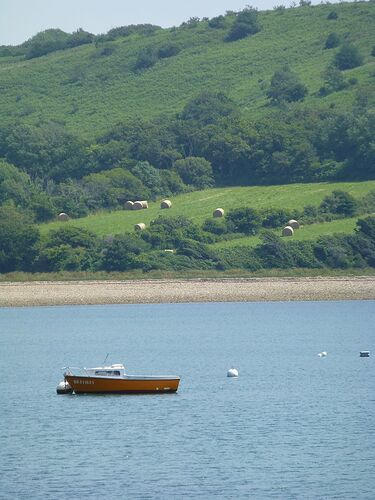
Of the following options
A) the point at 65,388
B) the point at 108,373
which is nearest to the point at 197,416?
the point at 108,373

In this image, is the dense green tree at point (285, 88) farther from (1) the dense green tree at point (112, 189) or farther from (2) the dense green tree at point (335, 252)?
(2) the dense green tree at point (335, 252)

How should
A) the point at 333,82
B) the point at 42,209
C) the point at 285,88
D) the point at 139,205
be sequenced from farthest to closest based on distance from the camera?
1. the point at 285,88
2. the point at 333,82
3. the point at 139,205
4. the point at 42,209

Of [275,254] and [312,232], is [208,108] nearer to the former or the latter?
[312,232]

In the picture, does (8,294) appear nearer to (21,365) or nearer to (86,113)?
(21,365)

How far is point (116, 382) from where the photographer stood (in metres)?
59.8

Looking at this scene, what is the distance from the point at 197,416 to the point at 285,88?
440ft

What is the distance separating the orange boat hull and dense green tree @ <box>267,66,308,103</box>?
4889 inches

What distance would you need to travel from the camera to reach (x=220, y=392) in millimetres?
61125

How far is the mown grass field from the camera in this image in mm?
126750

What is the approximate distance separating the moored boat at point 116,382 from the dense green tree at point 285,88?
124200 millimetres

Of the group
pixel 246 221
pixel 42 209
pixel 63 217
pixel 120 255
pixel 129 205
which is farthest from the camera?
pixel 129 205

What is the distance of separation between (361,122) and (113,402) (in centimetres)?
9210

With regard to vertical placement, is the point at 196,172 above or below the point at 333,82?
above

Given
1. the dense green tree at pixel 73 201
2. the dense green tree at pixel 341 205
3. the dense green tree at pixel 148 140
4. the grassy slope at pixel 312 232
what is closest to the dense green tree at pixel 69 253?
the grassy slope at pixel 312 232
